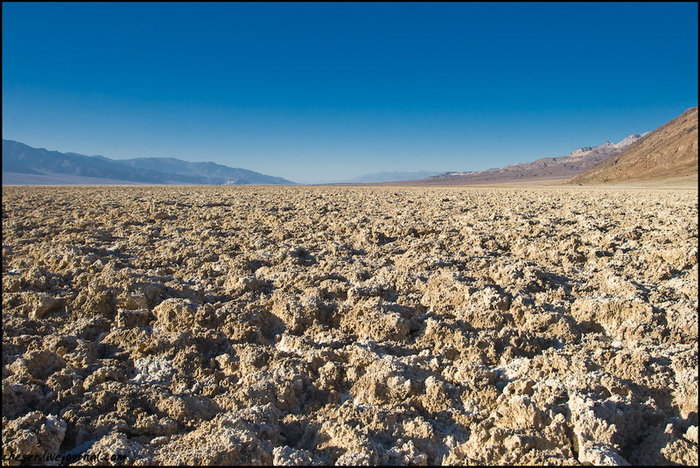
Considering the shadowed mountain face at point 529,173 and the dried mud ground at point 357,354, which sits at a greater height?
the shadowed mountain face at point 529,173

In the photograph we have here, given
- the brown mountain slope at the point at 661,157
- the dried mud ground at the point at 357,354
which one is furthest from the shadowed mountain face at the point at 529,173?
the dried mud ground at the point at 357,354

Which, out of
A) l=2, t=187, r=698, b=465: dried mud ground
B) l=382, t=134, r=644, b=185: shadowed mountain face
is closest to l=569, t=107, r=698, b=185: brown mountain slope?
Answer: l=382, t=134, r=644, b=185: shadowed mountain face

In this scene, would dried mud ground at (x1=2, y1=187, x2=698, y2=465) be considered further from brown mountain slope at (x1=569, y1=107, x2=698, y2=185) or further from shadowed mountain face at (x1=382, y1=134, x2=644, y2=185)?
shadowed mountain face at (x1=382, y1=134, x2=644, y2=185)

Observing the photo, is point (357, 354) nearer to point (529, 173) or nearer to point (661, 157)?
point (661, 157)

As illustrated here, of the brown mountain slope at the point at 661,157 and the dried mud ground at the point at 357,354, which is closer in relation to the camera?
the dried mud ground at the point at 357,354

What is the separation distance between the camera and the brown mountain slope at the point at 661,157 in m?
53.4

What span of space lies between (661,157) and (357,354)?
74056mm

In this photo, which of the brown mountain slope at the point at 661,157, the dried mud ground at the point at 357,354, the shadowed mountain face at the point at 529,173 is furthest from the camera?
the shadowed mountain face at the point at 529,173

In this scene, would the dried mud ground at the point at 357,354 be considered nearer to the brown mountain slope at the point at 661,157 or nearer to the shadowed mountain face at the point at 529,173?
the brown mountain slope at the point at 661,157

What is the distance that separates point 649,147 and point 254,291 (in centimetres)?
8598

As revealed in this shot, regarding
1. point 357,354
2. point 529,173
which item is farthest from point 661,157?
point 529,173

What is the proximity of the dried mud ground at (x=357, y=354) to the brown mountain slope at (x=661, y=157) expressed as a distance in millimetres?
56868

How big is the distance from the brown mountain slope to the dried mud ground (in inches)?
2239

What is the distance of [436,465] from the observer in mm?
2010
